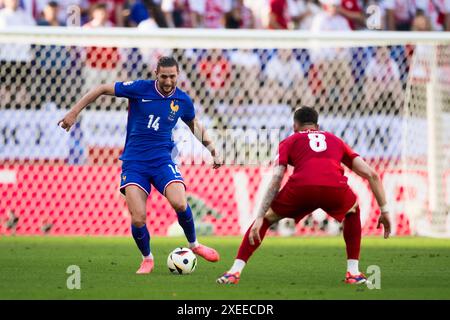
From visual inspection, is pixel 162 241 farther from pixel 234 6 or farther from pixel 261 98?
pixel 234 6

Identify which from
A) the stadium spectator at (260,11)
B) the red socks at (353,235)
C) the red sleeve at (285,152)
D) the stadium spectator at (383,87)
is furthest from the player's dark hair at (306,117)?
the stadium spectator at (260,11)

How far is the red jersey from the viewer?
27.9 ft

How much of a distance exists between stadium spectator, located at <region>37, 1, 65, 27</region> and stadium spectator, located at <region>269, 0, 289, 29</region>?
3813 mm

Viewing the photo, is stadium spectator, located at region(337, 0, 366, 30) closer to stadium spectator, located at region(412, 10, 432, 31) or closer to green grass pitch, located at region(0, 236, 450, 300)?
stadium spectator, located at region(412, 10, 432, 31)

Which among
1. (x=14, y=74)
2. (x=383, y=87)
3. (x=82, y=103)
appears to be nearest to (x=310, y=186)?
(x=82, y=103)

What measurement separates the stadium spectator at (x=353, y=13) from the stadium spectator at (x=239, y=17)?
1636mm

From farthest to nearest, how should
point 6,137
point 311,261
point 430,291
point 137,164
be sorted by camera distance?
point 6,137 → point 311,261 → point 137,164 → point 430,291

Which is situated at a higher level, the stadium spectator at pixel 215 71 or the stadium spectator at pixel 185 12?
the stadium spectator at pixel 185 12

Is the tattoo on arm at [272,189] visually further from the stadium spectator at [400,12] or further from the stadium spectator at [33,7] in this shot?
the stadium spectator at [400,12]

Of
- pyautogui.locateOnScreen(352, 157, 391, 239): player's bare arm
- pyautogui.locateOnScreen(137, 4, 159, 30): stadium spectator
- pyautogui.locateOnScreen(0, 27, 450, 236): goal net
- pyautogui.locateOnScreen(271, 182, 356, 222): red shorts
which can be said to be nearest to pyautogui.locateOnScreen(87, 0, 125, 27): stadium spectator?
pyautogui.locateOnScreen(137, 4, 159, 30): stadium spectator

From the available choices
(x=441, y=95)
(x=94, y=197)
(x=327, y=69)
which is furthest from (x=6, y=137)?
(x=441, y=95)

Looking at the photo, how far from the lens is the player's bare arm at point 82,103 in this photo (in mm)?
9391

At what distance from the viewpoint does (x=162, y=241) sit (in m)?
14.3

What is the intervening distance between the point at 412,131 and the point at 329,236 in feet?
7.12
